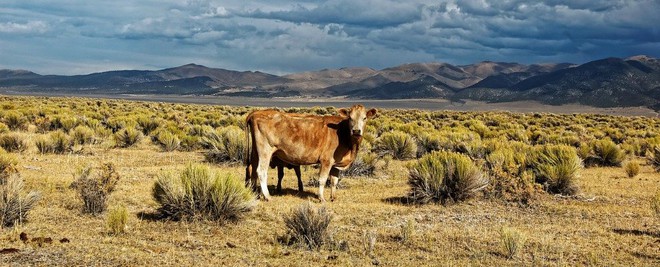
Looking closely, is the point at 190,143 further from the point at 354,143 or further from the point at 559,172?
the point at 559,172

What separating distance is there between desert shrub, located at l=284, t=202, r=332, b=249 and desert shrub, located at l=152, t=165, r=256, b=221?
1.39 m

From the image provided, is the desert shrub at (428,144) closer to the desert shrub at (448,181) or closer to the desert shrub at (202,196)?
the desert shrub at (448,181)

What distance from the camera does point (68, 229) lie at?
8406 millimetres

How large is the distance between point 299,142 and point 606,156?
11809mm

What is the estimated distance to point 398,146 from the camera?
20094mm

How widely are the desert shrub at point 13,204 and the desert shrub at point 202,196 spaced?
1858 millimetres

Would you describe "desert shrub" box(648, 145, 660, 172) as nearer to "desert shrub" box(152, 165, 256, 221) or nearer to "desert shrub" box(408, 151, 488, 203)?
"desert shrub" box(408, 151, 488, 203)

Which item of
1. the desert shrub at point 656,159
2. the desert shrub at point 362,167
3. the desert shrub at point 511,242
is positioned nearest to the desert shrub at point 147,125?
the desert shrub at point 362,167

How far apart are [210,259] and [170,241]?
115 centimetres

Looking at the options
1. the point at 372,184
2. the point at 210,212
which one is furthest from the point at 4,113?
the point at 210,212

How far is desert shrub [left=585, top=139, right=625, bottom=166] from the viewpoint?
18359 millimetres

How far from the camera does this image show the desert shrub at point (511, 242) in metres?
7.48

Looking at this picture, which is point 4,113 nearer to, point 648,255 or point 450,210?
point 450,210

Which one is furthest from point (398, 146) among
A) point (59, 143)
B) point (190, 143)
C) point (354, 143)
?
point (59, 143)
